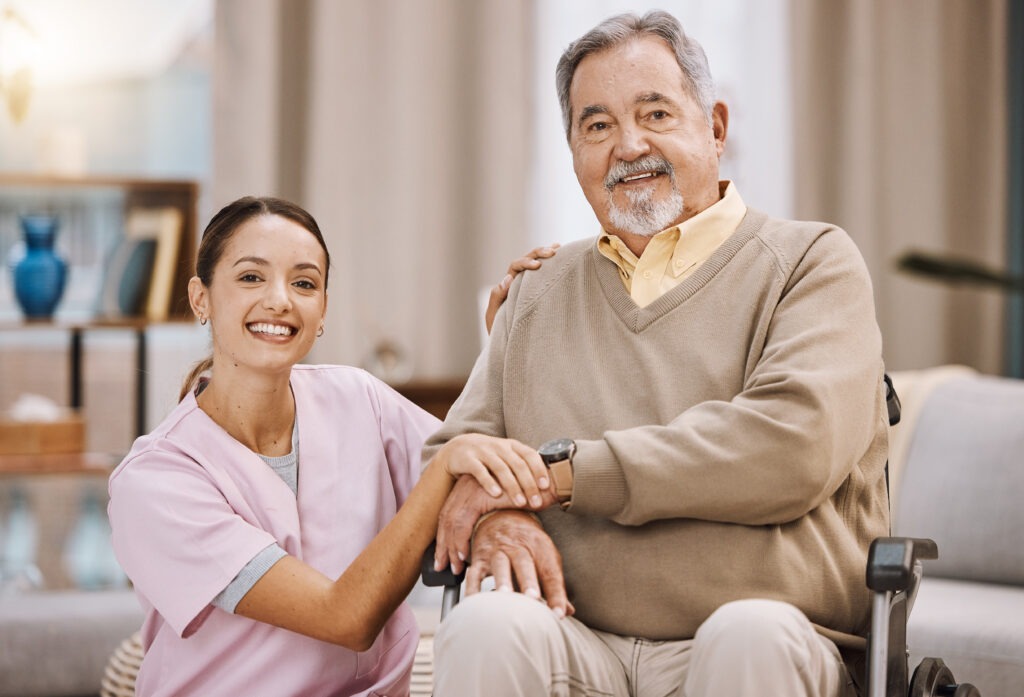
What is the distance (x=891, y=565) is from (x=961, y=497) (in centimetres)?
154

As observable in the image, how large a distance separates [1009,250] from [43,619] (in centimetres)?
362

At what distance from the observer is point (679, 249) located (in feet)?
6.21

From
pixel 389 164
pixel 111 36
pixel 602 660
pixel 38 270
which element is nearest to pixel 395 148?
pixel 389 164

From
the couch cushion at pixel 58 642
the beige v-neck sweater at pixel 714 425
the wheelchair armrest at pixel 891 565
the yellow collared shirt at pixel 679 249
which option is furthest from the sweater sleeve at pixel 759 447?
the couch cushion at pixel 58 642

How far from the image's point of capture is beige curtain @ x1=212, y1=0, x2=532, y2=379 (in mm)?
4074

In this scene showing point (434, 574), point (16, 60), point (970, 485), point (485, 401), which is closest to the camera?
point (434, 574)

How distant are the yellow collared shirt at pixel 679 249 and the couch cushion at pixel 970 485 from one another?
1322 mm

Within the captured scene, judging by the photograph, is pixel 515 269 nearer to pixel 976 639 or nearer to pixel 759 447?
pixel 759 447

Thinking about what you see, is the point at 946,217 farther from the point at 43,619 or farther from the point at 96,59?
the point at 43,619

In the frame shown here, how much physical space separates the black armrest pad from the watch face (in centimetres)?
20

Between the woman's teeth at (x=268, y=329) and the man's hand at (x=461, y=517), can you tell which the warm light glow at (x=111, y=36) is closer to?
the woman's teeth at (x=268, y=329)

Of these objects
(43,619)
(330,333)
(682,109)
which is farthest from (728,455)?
(330,333)

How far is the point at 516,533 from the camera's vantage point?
1.70 metres

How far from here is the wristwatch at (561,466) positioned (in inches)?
65.5
